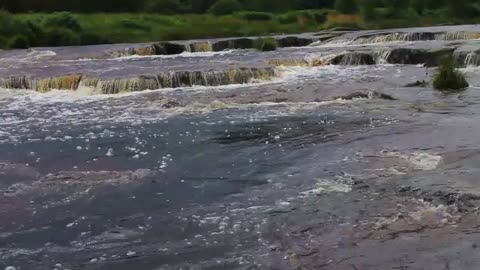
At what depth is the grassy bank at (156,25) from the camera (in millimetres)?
47312

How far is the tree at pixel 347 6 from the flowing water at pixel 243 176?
41.7 m

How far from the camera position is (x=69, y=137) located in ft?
50.5

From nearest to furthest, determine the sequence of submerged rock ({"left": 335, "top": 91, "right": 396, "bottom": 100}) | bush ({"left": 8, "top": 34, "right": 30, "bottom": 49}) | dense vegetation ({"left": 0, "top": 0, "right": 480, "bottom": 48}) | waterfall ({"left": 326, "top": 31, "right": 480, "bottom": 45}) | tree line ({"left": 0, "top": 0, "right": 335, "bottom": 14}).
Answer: submerged rock ({"left": 335, "top": 91, "right": 396, "bottom": 100})
waterfall ({"left": 326, "top": 31, "right": 480, "bottom": 45})
bush ({"left": 8, "top": 34, "right": 30, "bottom": 49})
dense vegetation ({"left": 0, "top": 0, "right": 480, "bottom": 48})
tree line ({"left": 0, "top": 0, "right": 335, "bottom": 14})

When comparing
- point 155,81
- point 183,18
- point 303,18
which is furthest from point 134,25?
point 155,81

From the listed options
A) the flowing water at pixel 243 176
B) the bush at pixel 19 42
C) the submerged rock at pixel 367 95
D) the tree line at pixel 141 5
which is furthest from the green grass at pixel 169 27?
the submerged rock at pixel 367 95

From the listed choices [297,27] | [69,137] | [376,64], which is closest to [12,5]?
[297,27]

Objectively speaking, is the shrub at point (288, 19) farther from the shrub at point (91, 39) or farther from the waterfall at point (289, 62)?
the waterfall at point (289, 62)

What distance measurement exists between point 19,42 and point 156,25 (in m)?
13.4

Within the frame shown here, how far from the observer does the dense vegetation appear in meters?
48.2

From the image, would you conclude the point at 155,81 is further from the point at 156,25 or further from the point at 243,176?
the point at 156,25

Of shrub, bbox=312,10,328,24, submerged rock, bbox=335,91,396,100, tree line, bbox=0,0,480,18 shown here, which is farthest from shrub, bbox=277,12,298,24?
submerged rock, bbox=335,91,396,100

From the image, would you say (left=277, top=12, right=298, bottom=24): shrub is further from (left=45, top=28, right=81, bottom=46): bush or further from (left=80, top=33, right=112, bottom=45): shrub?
(left=45, top=28, right=81, bottom=46): bush

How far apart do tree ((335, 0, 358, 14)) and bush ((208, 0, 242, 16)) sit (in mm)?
10255

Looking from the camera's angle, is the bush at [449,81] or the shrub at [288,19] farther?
the shrub at [288,19]
